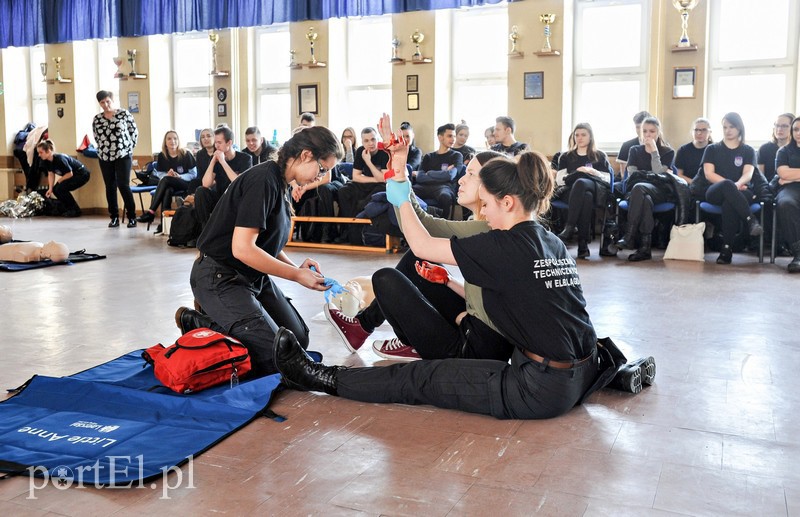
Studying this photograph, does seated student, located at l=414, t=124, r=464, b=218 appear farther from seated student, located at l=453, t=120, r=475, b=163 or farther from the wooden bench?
the wooden bench

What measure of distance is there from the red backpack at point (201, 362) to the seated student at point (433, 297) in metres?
0.58

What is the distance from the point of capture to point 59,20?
39.4 feet

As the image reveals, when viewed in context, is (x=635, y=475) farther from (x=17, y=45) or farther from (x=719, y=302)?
(x=17, y=45)

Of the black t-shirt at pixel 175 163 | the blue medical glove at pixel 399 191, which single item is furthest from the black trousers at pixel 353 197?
the blue medical glove at pixel 399 191

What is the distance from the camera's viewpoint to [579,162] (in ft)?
24.2

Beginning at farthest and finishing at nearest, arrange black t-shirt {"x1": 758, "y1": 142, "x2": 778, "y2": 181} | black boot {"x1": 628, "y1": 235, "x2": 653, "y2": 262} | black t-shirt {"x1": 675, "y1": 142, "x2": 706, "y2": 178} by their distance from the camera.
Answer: black t-shirt {"x1": 675, "y1": 142, "x2": 706, "y2": 178} → black t-shirt {"x1": 758, "y1": 142, "x2": 778, "y2": 181} → black boot {"x1": 628, "y1": 235, "x2": 653, "y2": 262}

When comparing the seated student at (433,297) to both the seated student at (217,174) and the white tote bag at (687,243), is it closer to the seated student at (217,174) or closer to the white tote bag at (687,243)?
the white tote bag at (687,243)

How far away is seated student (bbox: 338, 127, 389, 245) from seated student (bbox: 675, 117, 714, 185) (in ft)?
9.23

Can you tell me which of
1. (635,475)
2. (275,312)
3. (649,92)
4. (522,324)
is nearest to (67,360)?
(275,312)

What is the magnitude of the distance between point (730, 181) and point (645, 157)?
3.05ft

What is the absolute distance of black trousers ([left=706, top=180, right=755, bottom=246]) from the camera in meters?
6.54

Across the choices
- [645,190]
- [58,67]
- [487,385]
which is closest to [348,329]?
[487,385]

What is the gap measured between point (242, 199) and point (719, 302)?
9.96 feet

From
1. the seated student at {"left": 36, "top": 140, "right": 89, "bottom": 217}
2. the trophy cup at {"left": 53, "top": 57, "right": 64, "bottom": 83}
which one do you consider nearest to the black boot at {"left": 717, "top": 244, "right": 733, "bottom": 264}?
the seated student at {"left": 36, "top": 140, "right": 89, "bottom": 217}
